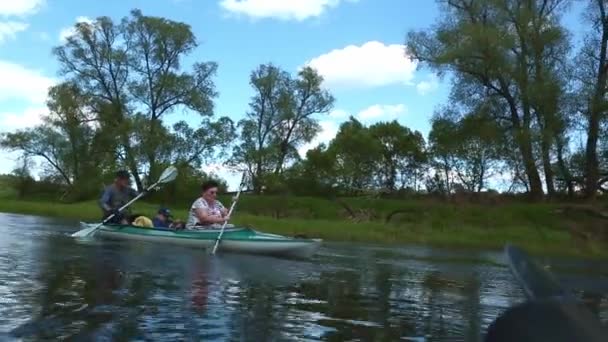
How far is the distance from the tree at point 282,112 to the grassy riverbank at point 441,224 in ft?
64.6

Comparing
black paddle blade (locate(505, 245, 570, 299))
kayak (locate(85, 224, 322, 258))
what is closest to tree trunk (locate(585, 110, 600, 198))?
kayak (locate(85, 224, 322, 258))

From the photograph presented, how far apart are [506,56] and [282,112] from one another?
29273mm

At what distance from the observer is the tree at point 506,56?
3581 centimetres

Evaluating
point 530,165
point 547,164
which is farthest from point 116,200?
point 547,164

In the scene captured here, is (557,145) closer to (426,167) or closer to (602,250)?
(602,250)

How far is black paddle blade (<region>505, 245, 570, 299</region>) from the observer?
5.75 feet

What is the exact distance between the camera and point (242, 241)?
17.1 metres

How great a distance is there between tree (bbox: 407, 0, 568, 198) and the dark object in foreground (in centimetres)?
3452

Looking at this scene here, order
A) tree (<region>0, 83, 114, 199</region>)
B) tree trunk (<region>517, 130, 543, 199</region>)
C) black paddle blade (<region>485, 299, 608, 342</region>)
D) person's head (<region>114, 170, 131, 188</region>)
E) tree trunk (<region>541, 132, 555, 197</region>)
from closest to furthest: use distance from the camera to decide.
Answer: black paddle blade (<region>485, 299, 608, 342</region>) → person's head (<region>114, 170, 131, 188</region>) → tree trunk (<region>541, 132, 555, 197</region>) → tree trunk (<region>517, 130, 543, 199</region>) → tree (<region>0, 83, 114, 199</region>)

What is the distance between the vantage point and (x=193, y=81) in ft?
181

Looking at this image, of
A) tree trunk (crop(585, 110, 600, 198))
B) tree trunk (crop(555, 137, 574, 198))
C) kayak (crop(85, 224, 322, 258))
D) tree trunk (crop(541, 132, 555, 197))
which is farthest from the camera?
tree trunk (crop(585, 110, 600, 198))

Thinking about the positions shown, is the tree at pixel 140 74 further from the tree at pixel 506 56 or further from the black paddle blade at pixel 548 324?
the black paddle blade at pixel 548 324

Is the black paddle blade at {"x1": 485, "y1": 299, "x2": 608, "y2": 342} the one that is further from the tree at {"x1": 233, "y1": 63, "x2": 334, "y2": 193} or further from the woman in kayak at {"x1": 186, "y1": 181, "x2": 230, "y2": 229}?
the tree at {"x1": 233, "y1": 63, "x2": 334, "y2": 193}

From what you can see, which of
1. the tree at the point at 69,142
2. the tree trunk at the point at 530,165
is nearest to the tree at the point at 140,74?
the tree at the point at 69,142
